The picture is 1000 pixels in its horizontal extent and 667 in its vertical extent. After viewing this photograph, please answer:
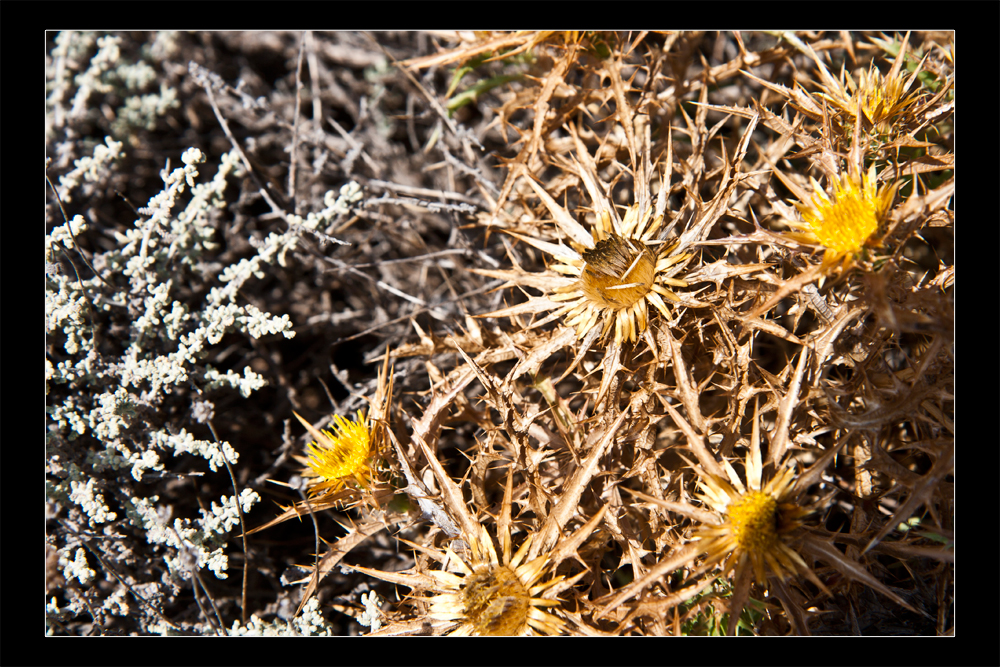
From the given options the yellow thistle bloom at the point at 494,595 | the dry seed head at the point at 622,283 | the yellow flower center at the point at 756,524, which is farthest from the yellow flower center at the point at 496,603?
the dry seed head at the point at 622,283

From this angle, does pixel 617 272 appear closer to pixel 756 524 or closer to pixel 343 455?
pixel 756 524

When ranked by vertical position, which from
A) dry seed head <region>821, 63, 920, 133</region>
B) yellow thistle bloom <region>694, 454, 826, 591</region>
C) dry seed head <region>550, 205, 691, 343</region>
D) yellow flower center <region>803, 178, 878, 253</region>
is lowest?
yellow thistle bloom <region>694, 454, 826, 591</region>

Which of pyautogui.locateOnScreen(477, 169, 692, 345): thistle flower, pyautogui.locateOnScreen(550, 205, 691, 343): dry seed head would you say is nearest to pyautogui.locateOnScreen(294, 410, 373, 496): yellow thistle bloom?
pyautogui.locateOnScreen(477, 169, 692, 345): thistle flower

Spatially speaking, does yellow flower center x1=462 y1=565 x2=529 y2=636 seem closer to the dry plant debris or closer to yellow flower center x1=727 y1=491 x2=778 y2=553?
the dry plant debris

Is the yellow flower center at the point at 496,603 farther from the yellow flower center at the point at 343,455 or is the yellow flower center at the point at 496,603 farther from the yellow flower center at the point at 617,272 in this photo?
the yellow flower center at the point at 617,272

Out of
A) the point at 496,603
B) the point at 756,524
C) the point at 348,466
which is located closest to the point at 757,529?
the point at 756,524

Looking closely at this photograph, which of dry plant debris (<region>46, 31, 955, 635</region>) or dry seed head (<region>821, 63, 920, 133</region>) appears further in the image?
dry seed head (<region>821, 63, 920, 133</region>)
